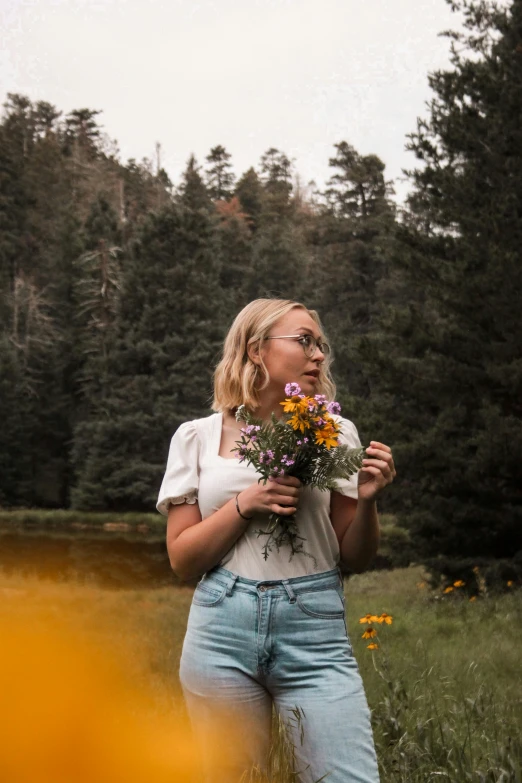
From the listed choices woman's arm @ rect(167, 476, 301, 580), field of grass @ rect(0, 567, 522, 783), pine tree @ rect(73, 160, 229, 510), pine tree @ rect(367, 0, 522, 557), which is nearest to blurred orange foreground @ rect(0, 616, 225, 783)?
field of grass @ rect(0, 567, 522, 783)

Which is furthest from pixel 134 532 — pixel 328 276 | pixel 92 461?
pixel 328 276

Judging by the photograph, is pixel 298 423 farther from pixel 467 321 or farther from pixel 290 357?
pixel 467 321

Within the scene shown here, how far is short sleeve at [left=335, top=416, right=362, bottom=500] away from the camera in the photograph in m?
2.27

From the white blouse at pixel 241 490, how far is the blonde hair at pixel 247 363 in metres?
0.08

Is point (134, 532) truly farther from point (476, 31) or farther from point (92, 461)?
point (476, 31)

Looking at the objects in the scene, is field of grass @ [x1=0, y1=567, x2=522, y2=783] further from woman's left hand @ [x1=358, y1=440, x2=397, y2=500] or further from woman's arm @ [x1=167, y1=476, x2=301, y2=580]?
woman's left hand @ [x1=358, y1=440, x2=397, y2=500]

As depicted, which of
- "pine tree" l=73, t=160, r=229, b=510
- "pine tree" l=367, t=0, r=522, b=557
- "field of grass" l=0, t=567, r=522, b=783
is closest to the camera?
"field of grass" l=0, t=567, r=522, b=783

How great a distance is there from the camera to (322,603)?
7.13 ft

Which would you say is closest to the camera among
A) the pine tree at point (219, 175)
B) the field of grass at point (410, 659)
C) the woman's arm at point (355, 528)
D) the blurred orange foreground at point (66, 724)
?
the blurred orange foreground at point (66, 724)

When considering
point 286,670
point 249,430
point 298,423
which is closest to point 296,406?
point 298,423

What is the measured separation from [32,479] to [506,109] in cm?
3377

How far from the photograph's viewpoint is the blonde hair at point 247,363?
2.44 meters

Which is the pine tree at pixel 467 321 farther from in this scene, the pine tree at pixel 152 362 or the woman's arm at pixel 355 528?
the pine tree at pixel 152 362

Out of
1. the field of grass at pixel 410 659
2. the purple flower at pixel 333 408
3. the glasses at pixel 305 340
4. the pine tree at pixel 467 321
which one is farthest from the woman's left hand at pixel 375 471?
the pine tree at pixel 467 321
